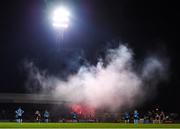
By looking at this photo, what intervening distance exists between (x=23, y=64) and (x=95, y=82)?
983 centimetres

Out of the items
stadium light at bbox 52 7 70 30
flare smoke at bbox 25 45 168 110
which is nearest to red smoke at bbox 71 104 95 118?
flare smoke at bbox 25 45 168 110

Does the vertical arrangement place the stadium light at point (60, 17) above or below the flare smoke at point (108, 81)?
above

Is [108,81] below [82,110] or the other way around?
the other way around

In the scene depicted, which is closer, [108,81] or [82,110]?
[108,81]

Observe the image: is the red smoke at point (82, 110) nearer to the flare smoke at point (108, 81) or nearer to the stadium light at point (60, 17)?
the flare smoke at point (108, 81)

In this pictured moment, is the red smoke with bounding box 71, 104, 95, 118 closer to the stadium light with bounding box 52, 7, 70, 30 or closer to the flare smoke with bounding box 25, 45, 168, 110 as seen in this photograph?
the flare smoke with bounding box 25, 45, 168, 110

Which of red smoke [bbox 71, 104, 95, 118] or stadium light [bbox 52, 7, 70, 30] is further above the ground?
stadium light [bbox 52, 7, 70, 30]

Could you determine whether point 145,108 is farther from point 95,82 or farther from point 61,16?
point 61,16

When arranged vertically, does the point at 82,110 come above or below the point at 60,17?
below

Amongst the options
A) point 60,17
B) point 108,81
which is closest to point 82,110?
point 108,81

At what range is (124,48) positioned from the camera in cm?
4581

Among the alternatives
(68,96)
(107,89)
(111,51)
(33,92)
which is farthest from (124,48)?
(33,92)

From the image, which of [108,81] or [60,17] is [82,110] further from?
[60,17]

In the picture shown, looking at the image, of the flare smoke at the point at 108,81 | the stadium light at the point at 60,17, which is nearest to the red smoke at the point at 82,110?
the flare smoke at the point at 108,81
